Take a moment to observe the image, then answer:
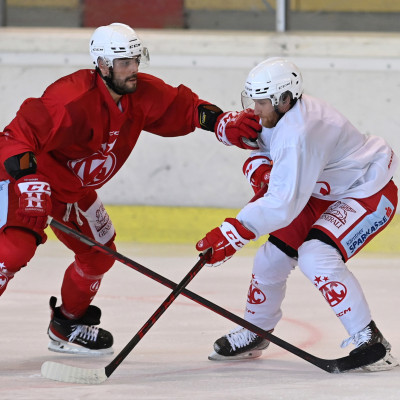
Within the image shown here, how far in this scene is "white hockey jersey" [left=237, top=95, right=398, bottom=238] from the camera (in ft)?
11.0

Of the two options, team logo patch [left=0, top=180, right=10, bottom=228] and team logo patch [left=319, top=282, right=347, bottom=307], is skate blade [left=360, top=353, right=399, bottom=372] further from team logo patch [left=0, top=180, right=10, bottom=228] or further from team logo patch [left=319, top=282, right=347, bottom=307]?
team logo patch [left=0, top=180, right=10, bottom=228]

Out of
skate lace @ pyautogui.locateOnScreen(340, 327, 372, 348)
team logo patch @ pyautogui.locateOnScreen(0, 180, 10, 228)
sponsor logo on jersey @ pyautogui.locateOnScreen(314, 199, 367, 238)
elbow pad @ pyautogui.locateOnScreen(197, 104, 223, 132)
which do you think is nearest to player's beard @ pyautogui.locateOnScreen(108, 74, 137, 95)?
elbow pad @ pyautogui.locateOnScreen(197, 104, 223, 132)

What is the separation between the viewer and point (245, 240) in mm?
3412

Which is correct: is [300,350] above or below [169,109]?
below

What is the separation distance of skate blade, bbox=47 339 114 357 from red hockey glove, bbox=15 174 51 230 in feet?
2.16

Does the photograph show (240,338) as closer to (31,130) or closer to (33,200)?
(33,200)

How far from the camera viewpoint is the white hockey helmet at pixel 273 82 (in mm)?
3469

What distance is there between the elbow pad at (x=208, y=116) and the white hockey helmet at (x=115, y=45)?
13.8 inches

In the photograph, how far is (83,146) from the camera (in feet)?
12.1

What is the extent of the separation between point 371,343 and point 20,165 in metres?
1.24

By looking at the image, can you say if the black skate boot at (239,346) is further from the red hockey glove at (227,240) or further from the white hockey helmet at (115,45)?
the white hockey helmet at (115,45)

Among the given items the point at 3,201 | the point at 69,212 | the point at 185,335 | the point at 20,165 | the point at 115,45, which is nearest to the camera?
the point at 20,165

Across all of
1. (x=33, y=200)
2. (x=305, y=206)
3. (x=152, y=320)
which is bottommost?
(x=152, y=320)

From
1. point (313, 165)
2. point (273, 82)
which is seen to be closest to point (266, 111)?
point (273, 82)
